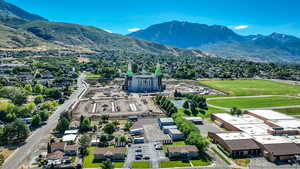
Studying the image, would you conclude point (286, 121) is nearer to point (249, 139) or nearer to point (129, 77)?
point (249, 139)

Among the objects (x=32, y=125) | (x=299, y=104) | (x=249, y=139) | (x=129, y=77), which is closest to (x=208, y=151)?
(x=249, y=139)

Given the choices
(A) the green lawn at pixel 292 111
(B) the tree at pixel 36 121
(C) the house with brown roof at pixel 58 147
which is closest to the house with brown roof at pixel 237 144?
(A) the green lawn at pixel 292 111

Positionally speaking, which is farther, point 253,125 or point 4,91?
point 4,91

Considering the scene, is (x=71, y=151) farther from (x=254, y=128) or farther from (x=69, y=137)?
(x=254, y=128)

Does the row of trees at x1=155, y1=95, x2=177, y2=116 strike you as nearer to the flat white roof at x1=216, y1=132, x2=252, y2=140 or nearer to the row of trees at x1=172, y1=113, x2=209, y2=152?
the row of trees at x1=172, y1=113, x2=209, y2=152

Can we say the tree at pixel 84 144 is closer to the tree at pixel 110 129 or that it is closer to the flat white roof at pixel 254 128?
the tree at pixel 110 129
